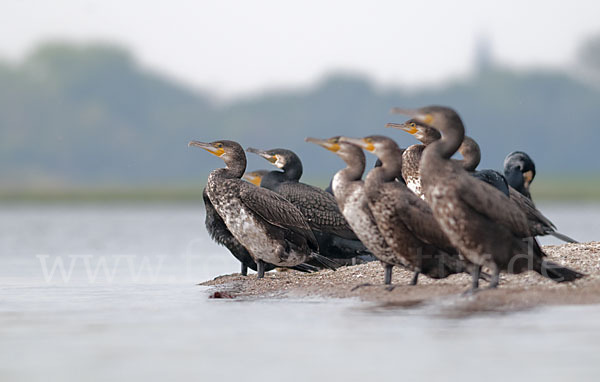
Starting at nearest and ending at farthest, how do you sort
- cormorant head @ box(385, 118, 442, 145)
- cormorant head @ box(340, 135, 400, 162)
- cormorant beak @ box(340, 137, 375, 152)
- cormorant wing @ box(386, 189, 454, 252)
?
cormorant wing @ box(386, 189, 454, 252) < cormorant head @ box(340, 135, 400, 162) < cormorant beak @ box(340, 137, 375, 152) < cormorant head @ box(385, 118, 442, 145)

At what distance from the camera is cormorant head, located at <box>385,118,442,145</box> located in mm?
12055

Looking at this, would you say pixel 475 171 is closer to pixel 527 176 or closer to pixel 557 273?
pixel 557 273

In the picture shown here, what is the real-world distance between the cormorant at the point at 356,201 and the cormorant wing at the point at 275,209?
4.94ft

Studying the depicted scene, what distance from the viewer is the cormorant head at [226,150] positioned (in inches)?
503

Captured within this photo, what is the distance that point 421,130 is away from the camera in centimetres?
1212

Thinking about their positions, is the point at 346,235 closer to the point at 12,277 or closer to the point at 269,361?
the point at 12,277

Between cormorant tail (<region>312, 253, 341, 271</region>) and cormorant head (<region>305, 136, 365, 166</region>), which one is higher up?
cormorant head (<region>305, 136, 365, 166</region>)

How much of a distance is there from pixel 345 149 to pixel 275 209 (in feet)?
5.48

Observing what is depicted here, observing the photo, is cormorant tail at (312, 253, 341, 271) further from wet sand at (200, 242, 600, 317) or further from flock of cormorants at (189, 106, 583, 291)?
wet sand at (200, 242, 600, 317)

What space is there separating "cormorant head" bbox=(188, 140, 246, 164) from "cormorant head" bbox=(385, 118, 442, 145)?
1809 millimetres

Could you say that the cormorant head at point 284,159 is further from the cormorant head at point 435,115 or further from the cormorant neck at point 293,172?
the cormorant head at point 435,115

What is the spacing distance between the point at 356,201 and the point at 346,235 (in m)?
2.97

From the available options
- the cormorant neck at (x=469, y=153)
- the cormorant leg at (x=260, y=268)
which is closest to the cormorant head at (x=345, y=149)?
the cormorant neck at (x=469, y=153)

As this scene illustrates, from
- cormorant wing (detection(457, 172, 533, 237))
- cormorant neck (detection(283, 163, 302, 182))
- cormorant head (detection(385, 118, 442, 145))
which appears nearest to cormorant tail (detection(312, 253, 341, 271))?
cormorant neck (detection(283, 163, 302, 182))
